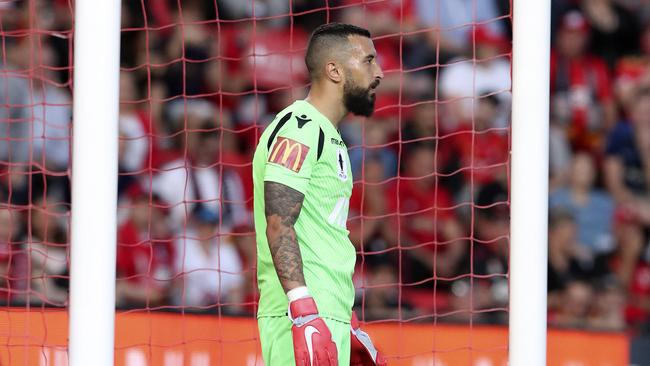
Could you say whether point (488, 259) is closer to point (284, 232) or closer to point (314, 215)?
point (314, 215)

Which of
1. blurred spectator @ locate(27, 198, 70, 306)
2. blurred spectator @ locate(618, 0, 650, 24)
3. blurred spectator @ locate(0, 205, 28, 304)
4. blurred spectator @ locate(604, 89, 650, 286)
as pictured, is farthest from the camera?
blurred spectator @ locate(618, 0, 650, 24)

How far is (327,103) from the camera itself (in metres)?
3.97

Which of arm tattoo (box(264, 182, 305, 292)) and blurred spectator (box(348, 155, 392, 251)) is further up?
blurred spectator (box(348, 155, 392, 251))

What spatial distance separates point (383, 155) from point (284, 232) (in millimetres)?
3774

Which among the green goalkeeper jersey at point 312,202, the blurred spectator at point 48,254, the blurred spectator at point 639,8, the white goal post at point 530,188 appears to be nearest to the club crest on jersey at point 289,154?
the green goalkeeper jersey at point 312,202

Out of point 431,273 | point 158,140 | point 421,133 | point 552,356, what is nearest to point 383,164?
point 421,133

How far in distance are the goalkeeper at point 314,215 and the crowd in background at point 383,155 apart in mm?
2697

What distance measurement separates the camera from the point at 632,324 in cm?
684

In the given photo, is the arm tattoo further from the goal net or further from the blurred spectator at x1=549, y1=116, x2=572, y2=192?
the blurred spectator at x1=549, y1=116, x2=572, y2=192

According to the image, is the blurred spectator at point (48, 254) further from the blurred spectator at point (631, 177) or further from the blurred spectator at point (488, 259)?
the blurred spectator at point (631, 177)

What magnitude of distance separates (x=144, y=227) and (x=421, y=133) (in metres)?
1.65

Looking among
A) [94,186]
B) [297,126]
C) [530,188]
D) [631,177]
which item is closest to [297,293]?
[297,126]

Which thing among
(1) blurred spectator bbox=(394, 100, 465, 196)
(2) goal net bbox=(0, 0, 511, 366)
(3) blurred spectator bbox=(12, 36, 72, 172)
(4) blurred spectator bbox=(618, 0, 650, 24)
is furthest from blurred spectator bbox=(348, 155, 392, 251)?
(4) blurred spectator bbox=(618, 0, 650, 24)

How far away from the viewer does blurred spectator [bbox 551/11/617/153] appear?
7.63 meters
